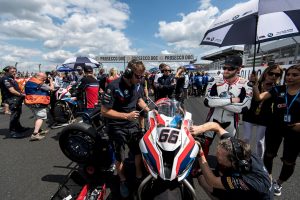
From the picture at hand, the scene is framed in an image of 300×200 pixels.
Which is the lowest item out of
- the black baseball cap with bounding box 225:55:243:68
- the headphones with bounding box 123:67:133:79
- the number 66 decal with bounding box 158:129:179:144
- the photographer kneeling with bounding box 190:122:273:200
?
the photographer kneeling with bounding box 190:122:273:200

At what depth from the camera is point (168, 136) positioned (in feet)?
7.27

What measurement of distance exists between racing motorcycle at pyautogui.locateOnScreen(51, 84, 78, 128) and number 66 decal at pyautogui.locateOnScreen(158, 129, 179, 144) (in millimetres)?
6340

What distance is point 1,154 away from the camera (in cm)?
520

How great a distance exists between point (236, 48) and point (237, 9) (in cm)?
3427

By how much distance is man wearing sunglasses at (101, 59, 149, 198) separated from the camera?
2914mm

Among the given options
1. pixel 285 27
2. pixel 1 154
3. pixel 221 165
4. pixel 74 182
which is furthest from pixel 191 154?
pixel 1 154

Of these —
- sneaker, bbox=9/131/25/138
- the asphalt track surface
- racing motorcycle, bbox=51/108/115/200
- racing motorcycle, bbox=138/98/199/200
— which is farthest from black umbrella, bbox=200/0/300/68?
sneaker, bbox=9/131/25/138

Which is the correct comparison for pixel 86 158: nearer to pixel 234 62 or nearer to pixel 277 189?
pixel 234 62

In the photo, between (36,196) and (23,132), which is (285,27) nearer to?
(36,196)

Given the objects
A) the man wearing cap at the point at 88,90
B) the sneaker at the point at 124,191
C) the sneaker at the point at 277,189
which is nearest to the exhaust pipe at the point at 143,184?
the sneaker at the point at 124,191

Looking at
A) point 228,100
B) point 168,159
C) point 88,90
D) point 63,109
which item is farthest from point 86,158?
point 63,109

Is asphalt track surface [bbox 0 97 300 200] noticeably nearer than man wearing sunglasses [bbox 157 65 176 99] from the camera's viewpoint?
Yes

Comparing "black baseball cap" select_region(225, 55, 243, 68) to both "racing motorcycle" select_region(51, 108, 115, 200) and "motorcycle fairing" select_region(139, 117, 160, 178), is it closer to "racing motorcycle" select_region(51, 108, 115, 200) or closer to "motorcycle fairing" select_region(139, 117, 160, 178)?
"motorcycle fairing" select_region(139, 117, 160, 178)

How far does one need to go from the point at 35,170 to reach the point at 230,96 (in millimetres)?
→ 3584
